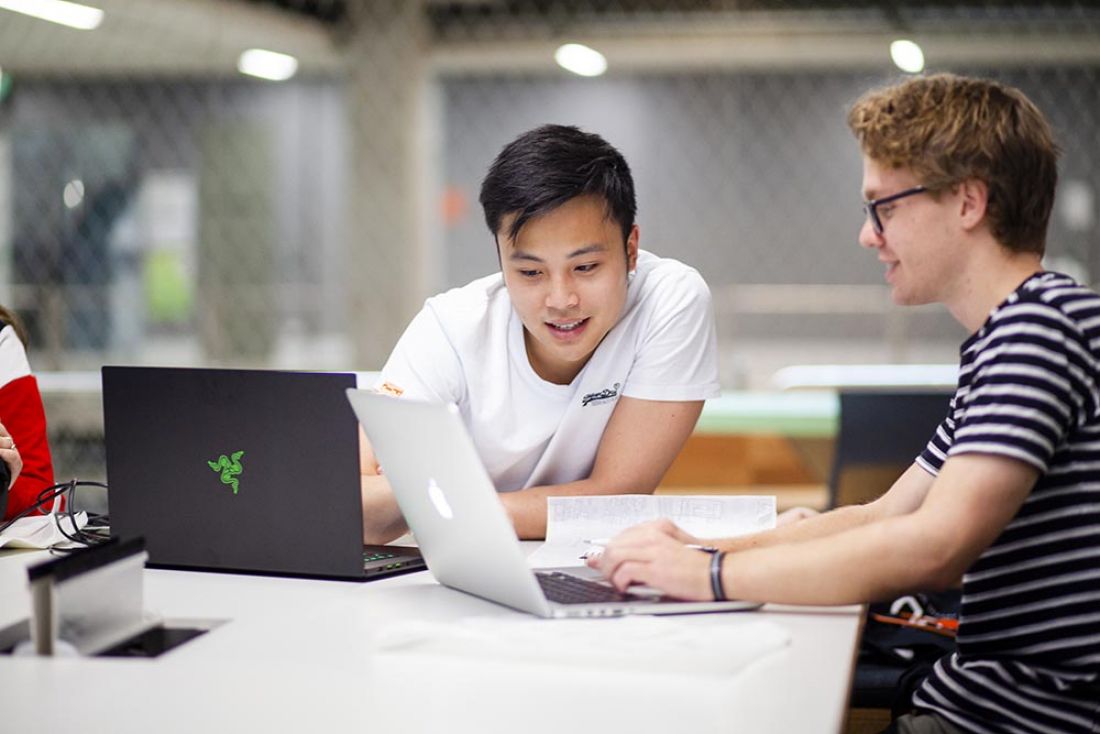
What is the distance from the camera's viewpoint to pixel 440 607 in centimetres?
147

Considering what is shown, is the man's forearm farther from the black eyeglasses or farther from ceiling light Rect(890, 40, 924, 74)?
ceiling light Rect(890, 40, 924, 74)

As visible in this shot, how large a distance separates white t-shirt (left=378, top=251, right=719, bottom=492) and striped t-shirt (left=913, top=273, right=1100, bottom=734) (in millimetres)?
726

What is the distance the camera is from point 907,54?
19.1 feet

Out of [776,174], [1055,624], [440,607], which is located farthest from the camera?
[776,174]

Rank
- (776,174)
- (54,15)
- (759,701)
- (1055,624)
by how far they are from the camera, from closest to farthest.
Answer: (759,701) → (1055,624) → (54,15) → (776,174)

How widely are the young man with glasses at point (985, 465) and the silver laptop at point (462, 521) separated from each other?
0.05 meters

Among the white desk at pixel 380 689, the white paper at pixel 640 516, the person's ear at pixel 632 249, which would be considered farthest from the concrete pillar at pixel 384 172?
the white desk at pixel 380 689

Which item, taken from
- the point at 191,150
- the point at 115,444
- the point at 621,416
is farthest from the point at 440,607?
the point at 191,150

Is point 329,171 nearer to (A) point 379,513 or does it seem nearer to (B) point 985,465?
(A) point 379,513

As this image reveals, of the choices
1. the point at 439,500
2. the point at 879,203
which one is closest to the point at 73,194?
the point at 439,500

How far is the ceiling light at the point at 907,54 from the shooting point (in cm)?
575

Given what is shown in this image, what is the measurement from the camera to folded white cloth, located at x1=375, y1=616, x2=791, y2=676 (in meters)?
1.23

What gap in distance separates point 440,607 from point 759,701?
1.55 ft

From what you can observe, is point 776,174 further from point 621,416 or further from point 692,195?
point 621,416
